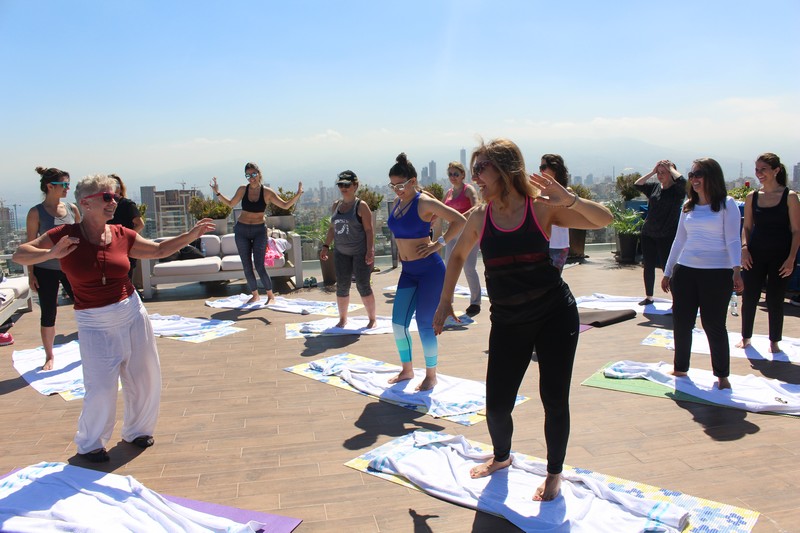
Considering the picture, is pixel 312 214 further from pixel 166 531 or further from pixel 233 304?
pixel 166 531

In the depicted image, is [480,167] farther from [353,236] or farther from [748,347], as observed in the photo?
[748,347]

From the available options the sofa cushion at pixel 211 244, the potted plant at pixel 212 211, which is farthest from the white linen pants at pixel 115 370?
the potted plant at pixel 212 211

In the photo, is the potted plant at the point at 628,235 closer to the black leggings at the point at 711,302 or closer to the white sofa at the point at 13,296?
the black leggings at the point at 711,302

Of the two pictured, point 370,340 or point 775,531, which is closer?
point 775,531

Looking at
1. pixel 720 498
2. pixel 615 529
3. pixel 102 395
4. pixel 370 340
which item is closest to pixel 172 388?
pixel 102 395

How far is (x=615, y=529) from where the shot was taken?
2881 millimetres

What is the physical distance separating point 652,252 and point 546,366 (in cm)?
568

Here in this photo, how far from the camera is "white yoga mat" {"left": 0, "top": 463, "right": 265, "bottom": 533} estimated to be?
2848 mm

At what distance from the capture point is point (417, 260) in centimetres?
506

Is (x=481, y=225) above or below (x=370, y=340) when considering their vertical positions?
above

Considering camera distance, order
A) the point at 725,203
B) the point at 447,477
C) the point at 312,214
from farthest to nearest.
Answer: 1. the point at 312,214
2. the point at 725,203
3. the point at 447,477

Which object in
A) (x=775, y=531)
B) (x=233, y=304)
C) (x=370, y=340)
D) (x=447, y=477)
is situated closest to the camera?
(x=775, y=531)

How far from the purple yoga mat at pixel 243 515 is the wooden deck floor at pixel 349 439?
0.25ft

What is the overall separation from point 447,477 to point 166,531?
1.47 m
